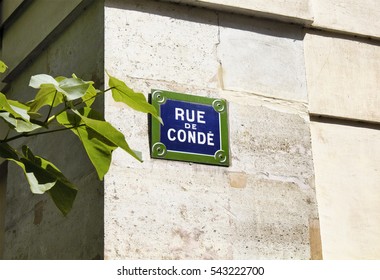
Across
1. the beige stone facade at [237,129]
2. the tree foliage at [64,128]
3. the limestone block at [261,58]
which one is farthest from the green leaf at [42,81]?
the limestone block at [261,58]

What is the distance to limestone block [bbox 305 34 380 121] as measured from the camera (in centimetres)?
395

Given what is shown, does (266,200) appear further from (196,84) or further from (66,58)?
(66,58)

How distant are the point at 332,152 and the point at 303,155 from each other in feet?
0.60

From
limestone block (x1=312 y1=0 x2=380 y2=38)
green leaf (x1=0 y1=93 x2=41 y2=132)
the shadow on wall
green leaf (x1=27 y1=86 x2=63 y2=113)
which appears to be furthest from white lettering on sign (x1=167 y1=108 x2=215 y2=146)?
green leaf (x1=0 y1=93 x2=41 y2=132)

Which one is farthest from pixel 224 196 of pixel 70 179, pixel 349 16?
pixel 349 16

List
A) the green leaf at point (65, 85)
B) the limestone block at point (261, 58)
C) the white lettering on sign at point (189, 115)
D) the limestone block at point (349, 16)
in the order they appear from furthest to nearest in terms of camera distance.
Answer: the limestone block at point (349, 16)
the limestone block at point (261, 58)
the white lettering on sign at point (189, 115)
the green leaf at point (65, 85)

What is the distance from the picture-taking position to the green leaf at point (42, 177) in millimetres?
1897

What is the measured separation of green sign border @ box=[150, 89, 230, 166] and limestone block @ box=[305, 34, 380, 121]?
48 centimetres

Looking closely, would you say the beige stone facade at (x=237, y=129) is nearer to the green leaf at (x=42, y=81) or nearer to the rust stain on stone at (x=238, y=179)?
the rust stain on stone at (x=238, y=179)

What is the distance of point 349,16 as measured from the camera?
4.14 meters

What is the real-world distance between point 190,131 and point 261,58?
1.92 ft

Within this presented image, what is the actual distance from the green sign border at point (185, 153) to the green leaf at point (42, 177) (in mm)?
1453

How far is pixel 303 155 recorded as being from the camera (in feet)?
12.4

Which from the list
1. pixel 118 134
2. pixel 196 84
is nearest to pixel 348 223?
pixel 196 84
